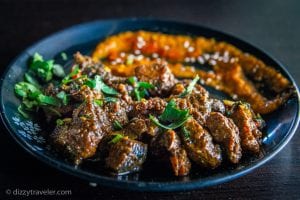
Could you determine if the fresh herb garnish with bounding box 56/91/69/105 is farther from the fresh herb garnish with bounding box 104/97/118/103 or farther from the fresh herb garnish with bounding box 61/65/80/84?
the fresh herb garnish with bounding box 104/97/118/103

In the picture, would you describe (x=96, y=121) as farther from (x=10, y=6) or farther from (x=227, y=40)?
(x=10, y=6)

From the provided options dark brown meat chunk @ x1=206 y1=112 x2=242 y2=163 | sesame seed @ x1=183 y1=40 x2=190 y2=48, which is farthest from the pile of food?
sesame seed @ x1=183 y1=40 x2=190 y2=48

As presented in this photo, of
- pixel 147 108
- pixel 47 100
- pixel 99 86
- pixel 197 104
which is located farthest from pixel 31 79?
pixel 197 104

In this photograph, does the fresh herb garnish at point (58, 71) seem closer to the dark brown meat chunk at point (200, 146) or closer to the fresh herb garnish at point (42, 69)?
the fresh herb garnish at point (42, 69)

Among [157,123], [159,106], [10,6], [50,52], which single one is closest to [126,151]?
[157,123]

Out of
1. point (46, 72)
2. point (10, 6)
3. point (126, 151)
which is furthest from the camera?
point (10, 6)

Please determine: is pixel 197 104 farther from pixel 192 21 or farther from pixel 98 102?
pixel 192 21
